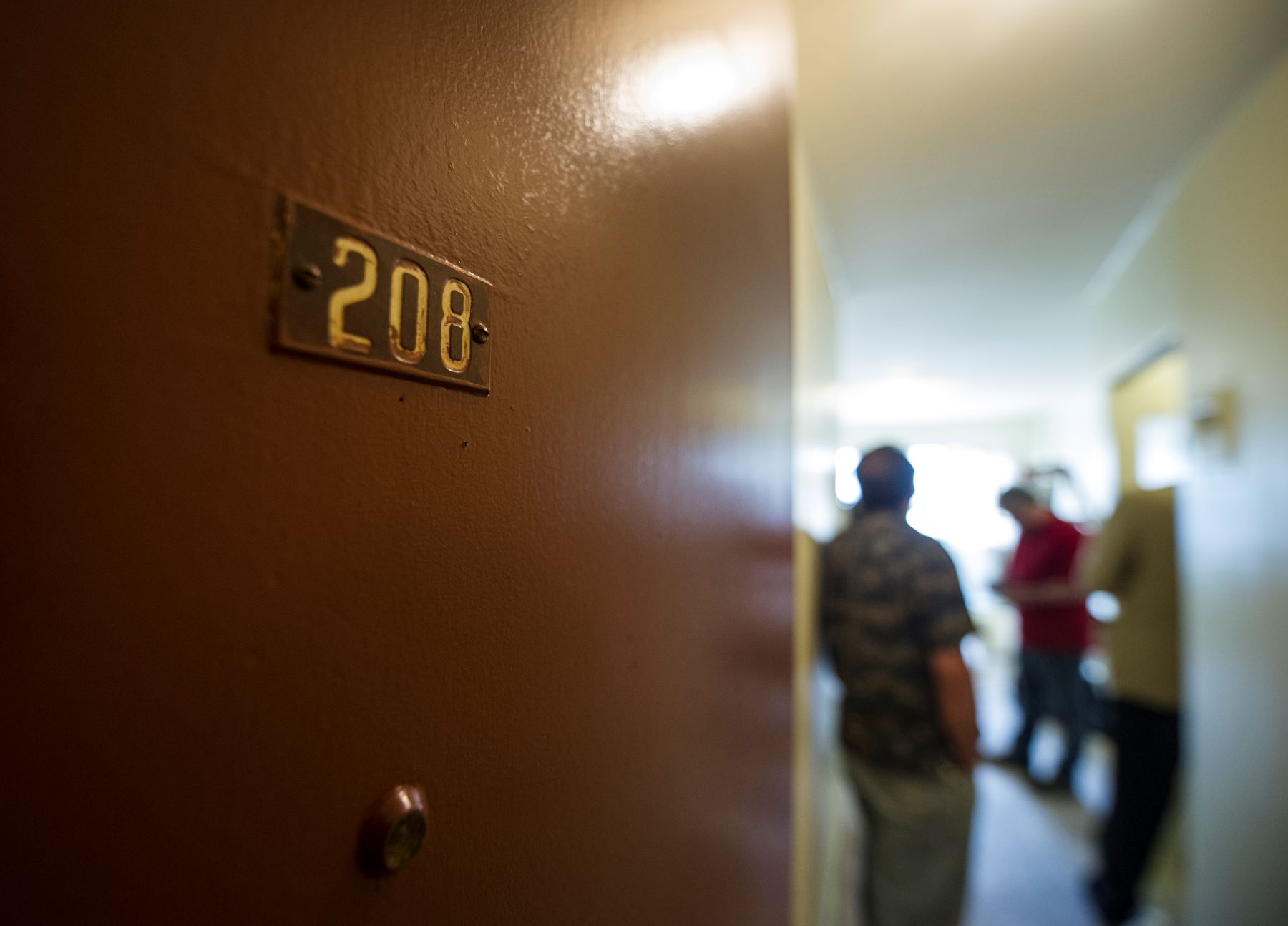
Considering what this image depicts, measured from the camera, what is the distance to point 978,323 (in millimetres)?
3293

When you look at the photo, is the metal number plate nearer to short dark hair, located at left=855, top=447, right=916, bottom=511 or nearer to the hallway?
short dark hair, located at left=855, top=447, right=916, bottom=511

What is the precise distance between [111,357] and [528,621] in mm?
285

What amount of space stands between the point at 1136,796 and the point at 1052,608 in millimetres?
940

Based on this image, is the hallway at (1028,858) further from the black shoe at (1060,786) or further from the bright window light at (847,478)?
the bright window light at (847,478)

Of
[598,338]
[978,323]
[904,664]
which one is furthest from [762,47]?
[978,323]

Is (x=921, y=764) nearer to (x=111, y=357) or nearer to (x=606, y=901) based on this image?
(x=606, y=901)

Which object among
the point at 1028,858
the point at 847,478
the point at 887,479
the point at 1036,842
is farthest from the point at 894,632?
the point at 847,478

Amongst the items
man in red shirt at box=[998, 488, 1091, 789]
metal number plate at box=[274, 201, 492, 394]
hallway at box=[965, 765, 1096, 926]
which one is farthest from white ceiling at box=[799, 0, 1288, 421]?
hallway at box=[965, 765, 1096, 926]

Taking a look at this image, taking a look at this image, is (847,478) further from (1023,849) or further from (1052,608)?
(1023,849)

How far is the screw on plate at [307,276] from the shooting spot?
283 millimetres

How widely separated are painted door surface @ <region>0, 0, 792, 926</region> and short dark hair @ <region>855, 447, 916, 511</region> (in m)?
1.00

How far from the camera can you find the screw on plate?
0.93 ft

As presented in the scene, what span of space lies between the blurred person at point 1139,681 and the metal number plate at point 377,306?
221cm

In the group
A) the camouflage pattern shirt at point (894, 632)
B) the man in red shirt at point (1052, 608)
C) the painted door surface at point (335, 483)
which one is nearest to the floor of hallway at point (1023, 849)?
the man in red shirt at point (1052, 608)
